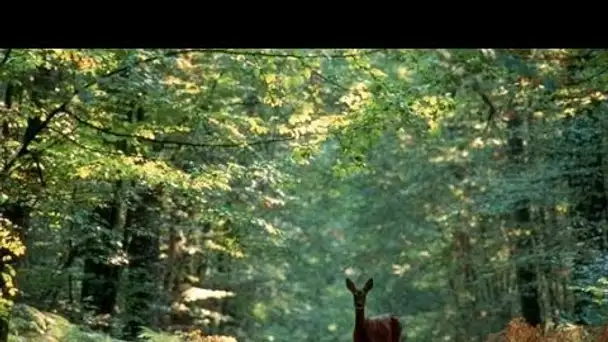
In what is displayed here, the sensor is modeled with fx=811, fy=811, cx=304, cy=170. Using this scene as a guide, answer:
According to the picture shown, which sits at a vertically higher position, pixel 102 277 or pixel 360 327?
pixel 102 277

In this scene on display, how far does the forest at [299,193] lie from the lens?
7.84 metres

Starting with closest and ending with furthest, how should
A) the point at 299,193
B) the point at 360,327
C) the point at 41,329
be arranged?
the point at 360,327 → the point at 41,329 → the point at 299,193

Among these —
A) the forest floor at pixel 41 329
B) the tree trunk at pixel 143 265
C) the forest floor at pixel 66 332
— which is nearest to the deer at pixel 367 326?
the forest floor at pixel 66 332

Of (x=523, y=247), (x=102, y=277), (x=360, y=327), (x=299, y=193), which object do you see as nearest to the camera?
(x=360, y=327)

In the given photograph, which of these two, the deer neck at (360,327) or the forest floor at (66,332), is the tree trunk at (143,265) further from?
the deer neck at (360,327)

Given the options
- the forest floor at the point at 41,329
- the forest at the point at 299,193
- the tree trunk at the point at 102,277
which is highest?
the forest at the point at 299,193

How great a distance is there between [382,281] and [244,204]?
8313mm

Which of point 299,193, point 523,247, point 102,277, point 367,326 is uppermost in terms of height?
→ point 299,193

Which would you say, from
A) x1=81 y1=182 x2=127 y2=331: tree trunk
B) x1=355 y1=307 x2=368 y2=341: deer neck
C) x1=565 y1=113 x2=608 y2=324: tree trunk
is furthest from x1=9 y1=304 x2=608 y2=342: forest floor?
x1=355 y1=307 x2=368 y2=341: deer neck

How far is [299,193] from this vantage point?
72.2 feet

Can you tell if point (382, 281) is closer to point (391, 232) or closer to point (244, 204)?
point (391, 232)

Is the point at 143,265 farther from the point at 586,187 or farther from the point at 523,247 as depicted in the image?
the point at 523,247

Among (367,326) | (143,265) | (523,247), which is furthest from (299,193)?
(367,326)
